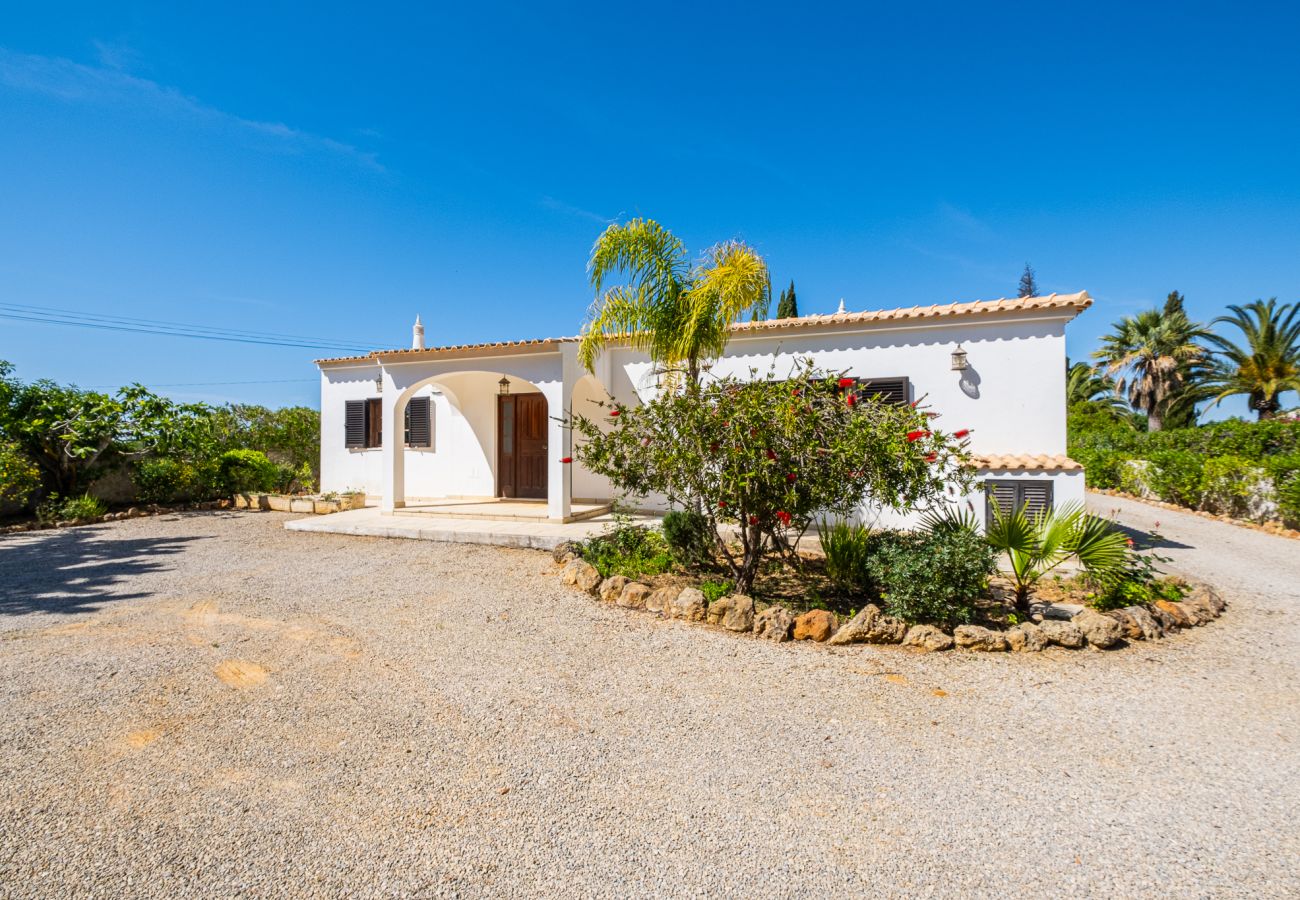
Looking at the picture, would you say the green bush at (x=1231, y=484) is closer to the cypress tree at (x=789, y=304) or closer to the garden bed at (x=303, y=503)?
the cypress tree at (x=789, y=304)

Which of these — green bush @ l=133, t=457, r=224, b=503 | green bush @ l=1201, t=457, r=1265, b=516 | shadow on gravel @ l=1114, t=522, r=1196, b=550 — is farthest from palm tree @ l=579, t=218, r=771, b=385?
green bush @ l=133, t=457, r=224, b=503

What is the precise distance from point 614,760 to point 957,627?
3.26m

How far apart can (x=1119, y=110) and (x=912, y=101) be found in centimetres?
339

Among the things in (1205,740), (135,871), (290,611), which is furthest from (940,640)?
(290,611)

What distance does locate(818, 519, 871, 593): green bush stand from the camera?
5871mm

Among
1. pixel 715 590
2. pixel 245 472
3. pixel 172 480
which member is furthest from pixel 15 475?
pixel 715 590

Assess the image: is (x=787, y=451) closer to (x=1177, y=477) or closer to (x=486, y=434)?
(x=486, y=434)

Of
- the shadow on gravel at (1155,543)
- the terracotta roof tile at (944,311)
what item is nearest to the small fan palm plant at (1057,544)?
the shadow on gravel at (1155,543)

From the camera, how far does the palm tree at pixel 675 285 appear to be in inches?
313

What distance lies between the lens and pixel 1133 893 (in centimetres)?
207

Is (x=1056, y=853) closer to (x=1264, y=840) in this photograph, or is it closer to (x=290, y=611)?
(x=1264, y=840)

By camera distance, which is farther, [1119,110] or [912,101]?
[912,101]

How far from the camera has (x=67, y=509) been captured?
35.8 feet

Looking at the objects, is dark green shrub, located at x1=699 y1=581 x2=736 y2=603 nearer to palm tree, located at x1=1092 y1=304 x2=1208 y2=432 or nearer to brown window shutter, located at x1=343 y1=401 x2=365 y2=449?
brown window shutter, located at x1=343 y1=401 x2=365 y2=449
